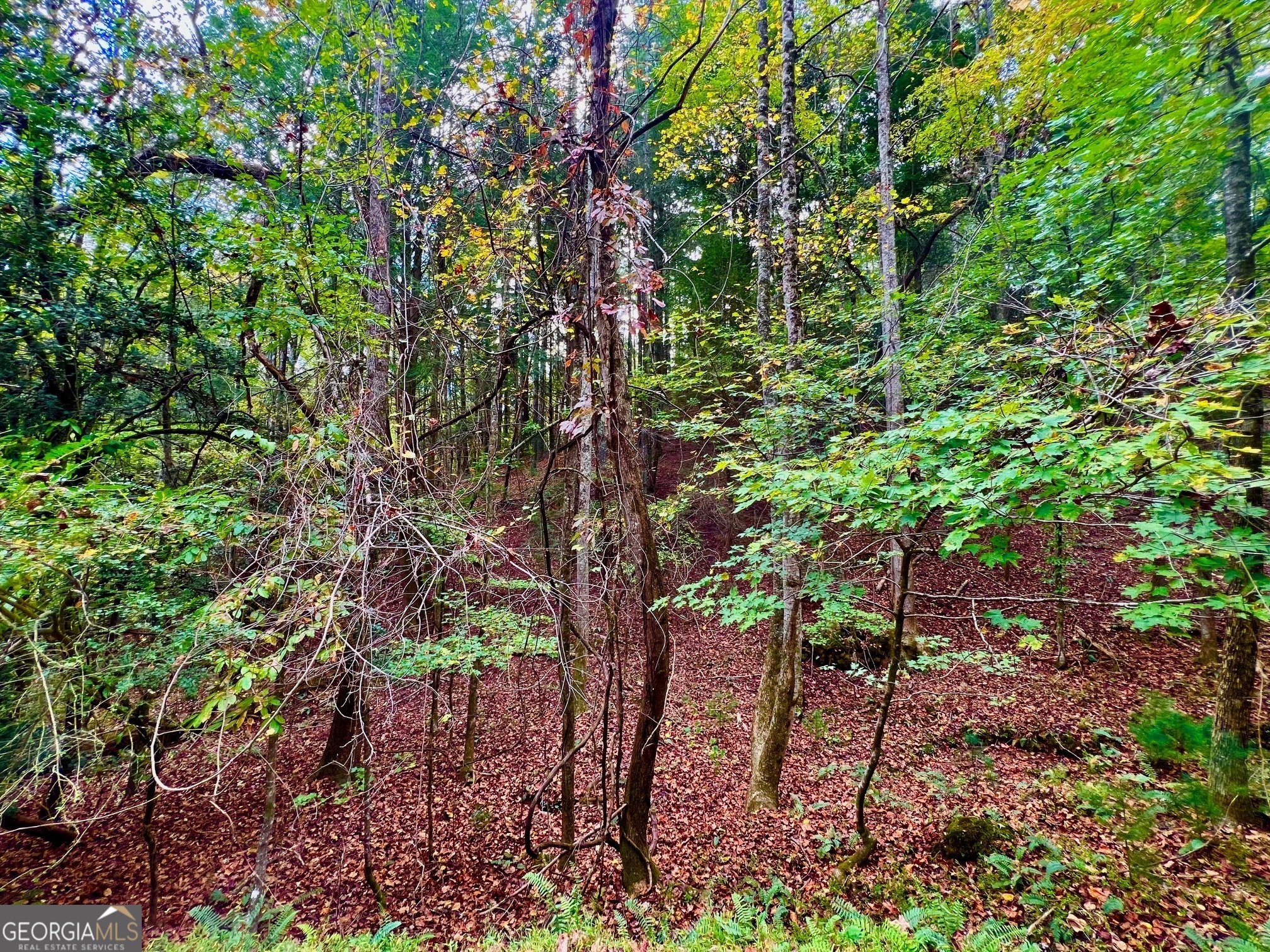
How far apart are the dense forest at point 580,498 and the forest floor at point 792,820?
0.05 meters

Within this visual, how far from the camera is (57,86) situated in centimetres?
→ 445

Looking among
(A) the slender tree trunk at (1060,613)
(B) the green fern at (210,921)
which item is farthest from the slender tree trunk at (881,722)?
(B) the green fern at (210,921)

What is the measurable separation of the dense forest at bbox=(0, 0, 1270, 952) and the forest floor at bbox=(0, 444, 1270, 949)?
54 millimetres

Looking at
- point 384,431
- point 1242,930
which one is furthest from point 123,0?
point 1242,930

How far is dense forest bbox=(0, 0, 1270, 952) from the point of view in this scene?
2.94 metres

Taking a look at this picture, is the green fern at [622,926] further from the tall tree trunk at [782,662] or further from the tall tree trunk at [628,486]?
the tall tree trunk at [782,662]

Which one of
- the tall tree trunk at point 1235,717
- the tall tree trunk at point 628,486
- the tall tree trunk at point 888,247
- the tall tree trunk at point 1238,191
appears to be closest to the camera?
the tall tree trunk at point 628,486

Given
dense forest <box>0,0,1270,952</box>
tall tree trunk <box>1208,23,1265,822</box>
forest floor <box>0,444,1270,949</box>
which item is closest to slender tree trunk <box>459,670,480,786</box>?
dense forest <box>0,0,1270,952</box>

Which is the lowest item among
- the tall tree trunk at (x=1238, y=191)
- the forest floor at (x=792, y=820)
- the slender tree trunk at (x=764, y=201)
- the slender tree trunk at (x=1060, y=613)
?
the forest floor at (x=792, y=820)

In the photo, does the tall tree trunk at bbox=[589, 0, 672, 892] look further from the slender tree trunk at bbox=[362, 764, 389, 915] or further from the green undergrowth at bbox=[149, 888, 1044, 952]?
the slender tree trunk at bbox=[362, 764, 389, 915]

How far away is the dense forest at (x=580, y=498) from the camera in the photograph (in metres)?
2.94

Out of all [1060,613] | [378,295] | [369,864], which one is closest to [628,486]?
[369,864]

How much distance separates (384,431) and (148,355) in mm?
3995

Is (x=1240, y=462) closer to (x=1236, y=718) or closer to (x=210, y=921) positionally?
(x=1236, y=718)
